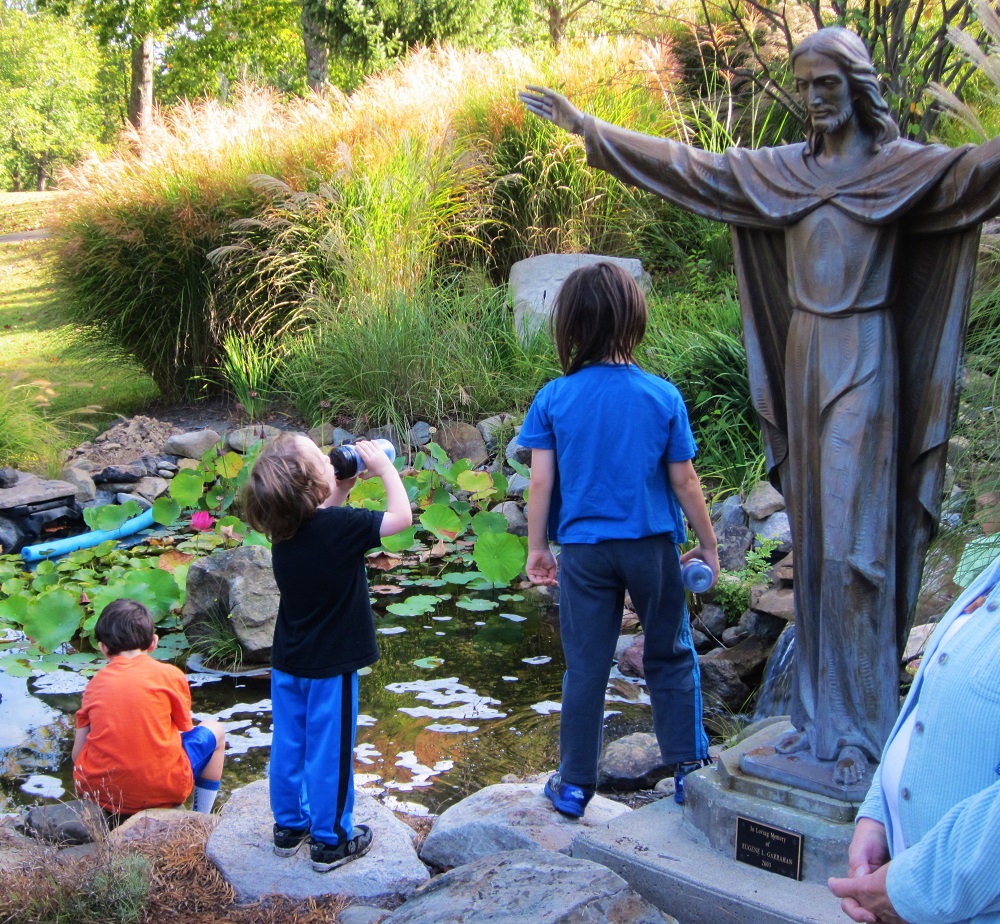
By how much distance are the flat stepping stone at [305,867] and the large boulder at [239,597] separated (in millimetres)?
1961

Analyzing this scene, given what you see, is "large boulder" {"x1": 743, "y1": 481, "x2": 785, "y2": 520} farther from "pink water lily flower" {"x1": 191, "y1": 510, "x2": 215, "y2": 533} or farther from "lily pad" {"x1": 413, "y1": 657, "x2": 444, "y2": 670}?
"pink water lily flower" {"x1": 191, "y1": 510, "x2": 215, "y2": 533}

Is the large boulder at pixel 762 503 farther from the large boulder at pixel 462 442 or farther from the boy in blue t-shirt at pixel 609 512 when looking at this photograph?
the boy in blue t-shirt at pixel 609 512

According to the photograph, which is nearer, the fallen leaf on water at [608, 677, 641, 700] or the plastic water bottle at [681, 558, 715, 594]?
the plastic water bottle at [681, 558, 715, 594]

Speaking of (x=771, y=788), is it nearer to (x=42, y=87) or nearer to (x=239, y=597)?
(x=239, y=597)

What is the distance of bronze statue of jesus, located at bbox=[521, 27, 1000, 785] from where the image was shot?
8.51 feet

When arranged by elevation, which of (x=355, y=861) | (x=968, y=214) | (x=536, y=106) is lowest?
(x=355, y=861)

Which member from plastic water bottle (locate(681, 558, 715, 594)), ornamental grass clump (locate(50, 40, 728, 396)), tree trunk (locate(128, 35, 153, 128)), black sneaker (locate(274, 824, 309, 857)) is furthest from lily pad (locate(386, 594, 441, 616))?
tree trunk (locate(128, 35, 153, 128))

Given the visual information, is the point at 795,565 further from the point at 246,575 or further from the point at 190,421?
the point at 190,421

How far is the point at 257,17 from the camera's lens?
65.2 ft

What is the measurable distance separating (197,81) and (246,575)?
2181 cm

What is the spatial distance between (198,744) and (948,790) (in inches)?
113

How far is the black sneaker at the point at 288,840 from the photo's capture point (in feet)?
10.2

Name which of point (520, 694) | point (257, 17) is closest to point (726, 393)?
point (520, 694)

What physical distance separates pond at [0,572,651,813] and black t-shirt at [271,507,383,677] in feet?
3.74
